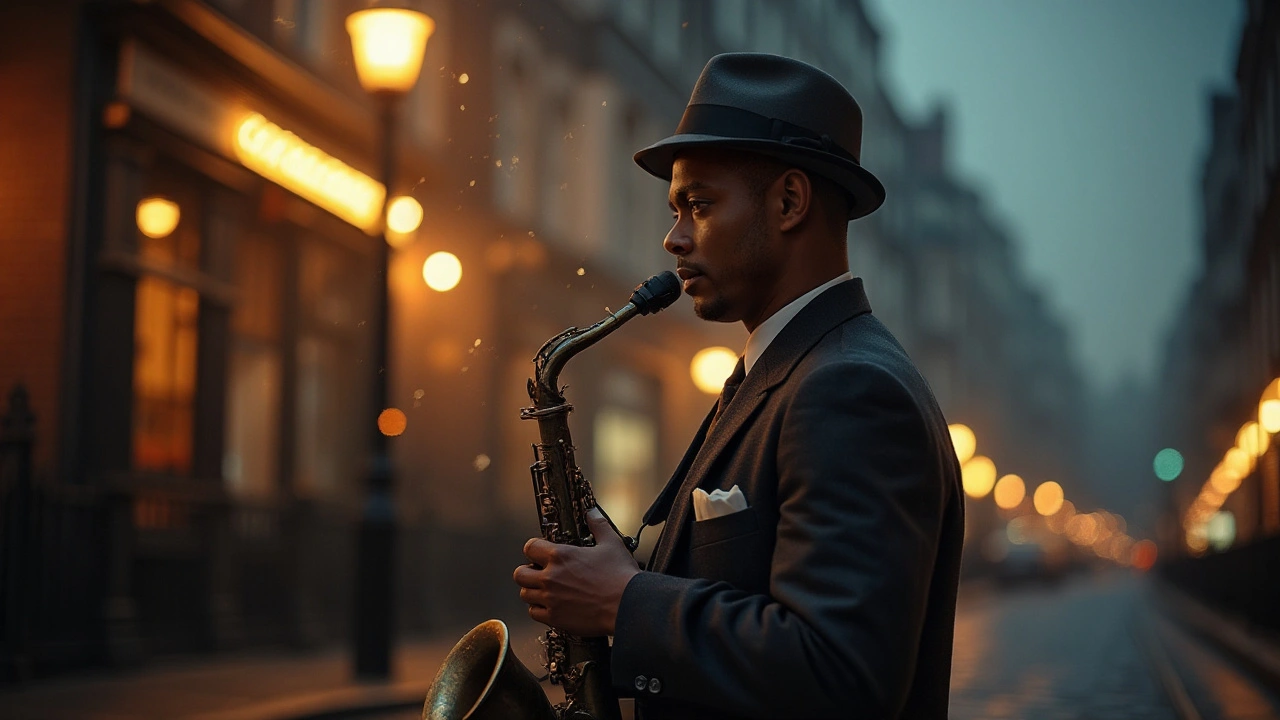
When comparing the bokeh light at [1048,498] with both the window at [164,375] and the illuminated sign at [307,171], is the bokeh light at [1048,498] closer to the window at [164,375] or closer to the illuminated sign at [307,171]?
the illuminated sign at [307,171]

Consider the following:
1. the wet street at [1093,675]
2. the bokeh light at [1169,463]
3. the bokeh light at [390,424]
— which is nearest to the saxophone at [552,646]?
the bokeh light at [390,424]

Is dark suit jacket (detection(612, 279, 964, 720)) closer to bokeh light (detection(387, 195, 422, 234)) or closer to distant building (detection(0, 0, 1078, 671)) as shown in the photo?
distant building (detection(0, 0, 1078, 671))

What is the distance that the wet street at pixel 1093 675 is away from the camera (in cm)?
1182

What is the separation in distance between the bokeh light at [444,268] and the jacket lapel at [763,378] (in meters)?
2.68

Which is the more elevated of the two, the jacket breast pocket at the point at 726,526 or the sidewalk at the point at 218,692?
the jacket breast pocket at the point at 726,526

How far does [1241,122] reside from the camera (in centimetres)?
4228

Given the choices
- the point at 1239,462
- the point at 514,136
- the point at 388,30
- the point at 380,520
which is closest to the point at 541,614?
the point at 514,136

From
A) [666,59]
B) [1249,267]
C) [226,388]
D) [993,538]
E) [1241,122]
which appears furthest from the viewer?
[993,538]

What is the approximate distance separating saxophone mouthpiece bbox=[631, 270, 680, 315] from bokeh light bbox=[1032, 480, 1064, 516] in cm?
12163

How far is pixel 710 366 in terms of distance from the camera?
16.0 metres

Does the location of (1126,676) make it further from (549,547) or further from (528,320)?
(549,547)

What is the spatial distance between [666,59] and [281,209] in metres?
10.3

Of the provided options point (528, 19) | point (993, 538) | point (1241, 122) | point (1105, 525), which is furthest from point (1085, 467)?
point (528, 19)

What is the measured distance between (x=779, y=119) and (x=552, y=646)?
1.00 m
